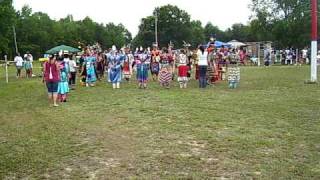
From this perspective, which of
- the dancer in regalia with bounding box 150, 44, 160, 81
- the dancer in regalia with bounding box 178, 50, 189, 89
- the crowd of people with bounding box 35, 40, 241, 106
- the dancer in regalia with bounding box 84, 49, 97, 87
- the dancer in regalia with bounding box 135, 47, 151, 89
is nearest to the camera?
the dancer in regalia with bounding box 178, 50, 189, 89

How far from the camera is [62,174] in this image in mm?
7992

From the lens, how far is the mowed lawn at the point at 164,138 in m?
8.14

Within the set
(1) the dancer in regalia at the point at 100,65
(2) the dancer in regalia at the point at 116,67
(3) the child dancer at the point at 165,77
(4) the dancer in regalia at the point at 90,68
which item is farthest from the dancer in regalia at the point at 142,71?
(1) the dancer in regalia at the point at 100,65

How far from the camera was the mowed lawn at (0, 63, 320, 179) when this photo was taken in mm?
8141

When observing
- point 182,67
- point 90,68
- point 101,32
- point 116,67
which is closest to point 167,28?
point 101,32

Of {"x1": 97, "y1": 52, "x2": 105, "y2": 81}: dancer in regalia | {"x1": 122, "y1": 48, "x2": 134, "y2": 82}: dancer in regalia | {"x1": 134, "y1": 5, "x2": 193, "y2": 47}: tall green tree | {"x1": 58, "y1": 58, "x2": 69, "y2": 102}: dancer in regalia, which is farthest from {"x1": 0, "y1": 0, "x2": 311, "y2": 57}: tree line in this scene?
{"x1": 58, "y1": 58, "x2": 69, "y2": 102}: dancer in regalia

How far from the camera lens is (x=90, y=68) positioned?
76.4 feet

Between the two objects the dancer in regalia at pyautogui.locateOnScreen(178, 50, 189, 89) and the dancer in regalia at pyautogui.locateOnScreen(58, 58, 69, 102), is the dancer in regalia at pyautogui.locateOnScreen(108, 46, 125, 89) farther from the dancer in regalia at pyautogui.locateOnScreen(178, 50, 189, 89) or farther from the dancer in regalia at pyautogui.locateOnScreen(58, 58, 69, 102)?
the dancer in regalia at pyautogui.locateOnScreen(58, 58, 69, 102)

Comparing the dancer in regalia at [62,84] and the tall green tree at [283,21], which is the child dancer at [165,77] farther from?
the tall green tree at [283,21]

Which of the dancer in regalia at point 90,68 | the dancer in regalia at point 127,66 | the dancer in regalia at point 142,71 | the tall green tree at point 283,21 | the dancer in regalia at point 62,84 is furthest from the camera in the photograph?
the tall green tree at point 283,21

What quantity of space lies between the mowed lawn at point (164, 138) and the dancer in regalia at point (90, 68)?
5.83 meters

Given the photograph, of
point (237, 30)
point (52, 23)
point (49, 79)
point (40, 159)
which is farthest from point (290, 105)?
point (237, 30)

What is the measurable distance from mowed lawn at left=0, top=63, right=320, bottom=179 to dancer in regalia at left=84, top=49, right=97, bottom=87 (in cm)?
583

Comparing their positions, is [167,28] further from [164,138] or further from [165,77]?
[164,138]
